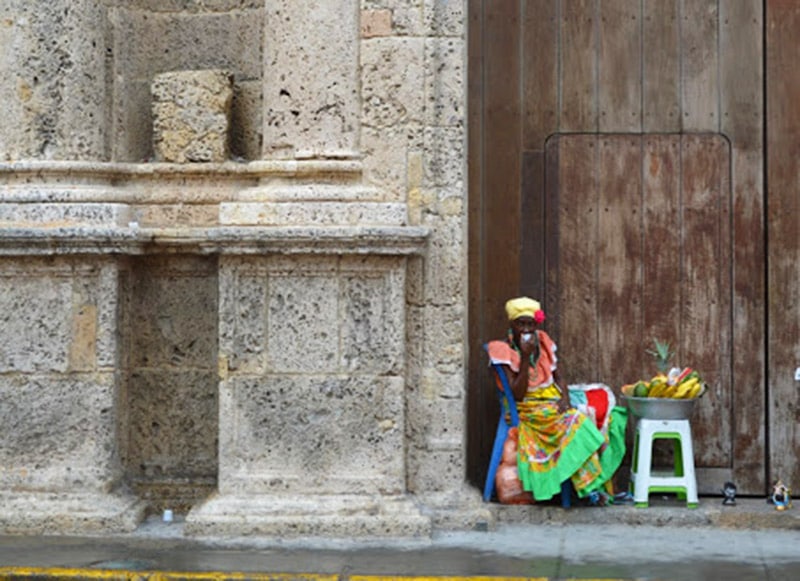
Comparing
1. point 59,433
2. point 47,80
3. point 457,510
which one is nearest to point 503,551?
point 457,510

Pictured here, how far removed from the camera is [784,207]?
23.9ft

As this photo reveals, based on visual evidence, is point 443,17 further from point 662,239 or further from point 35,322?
point 35,322

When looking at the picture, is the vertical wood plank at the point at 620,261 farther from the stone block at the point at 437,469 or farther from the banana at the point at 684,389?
the stone block at the point at 437,469

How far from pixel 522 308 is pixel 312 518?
4.48 feet

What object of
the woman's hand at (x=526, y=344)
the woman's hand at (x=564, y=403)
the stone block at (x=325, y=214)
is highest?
the stone block at (x=325, y=214)

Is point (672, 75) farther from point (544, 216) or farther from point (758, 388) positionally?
point (758, 388)

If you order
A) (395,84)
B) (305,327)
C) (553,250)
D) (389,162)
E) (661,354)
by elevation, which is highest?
(395,84)

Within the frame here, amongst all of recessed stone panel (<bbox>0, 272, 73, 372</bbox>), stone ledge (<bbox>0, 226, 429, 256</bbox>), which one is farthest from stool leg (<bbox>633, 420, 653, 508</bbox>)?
recessed stone panel (<bbox>0, 272, 73, 372</bbox>)

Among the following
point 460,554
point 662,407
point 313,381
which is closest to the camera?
point 460,554

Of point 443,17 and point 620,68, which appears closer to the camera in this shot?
point 443,17

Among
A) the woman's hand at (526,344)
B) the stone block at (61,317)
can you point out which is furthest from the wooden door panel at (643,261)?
the stone block at (61,317)

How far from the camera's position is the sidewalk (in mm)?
6000

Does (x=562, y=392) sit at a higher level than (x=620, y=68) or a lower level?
lower

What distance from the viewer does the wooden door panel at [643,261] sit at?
7.33 metres
